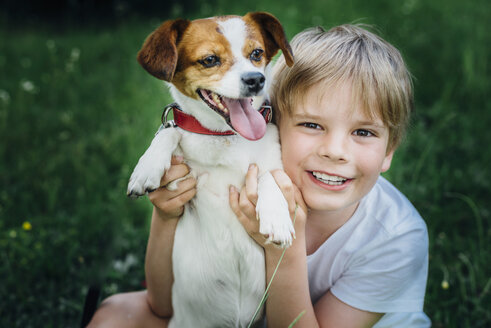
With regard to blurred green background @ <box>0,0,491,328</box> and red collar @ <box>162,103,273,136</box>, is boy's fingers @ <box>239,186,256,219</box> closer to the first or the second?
red collar @ <box>162,103,273,136</box>

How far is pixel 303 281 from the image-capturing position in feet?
5.62

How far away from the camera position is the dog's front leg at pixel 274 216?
4.87ft

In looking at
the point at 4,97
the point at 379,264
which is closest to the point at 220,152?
the point at 379,264

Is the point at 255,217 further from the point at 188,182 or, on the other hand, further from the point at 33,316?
the point at 33,316

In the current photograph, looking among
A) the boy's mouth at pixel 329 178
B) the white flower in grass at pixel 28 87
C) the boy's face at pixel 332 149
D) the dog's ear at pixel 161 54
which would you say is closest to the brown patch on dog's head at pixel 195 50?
the dog's ear at pixel 161 54

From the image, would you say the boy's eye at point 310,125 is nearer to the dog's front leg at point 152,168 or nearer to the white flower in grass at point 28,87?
the dog's front leg at point 152,168

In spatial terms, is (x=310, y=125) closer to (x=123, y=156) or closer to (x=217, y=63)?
(x=217, y=63)

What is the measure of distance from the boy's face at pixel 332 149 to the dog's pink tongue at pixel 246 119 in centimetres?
17

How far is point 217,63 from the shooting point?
1.73 metres

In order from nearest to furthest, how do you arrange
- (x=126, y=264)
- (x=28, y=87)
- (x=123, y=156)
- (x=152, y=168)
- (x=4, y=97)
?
(x=152, y=168)
(x=126, y=264)
(x=123, y=156)
(x=4, y=97)
(x=28, y=87)

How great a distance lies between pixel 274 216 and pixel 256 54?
26.4 inches

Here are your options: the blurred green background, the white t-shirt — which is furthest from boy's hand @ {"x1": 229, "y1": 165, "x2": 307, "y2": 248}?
the blurred green background

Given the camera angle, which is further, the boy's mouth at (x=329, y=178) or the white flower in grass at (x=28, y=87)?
the white flower in grass at (x=28, y=87)

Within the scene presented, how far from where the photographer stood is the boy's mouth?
5.71 ft
